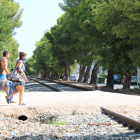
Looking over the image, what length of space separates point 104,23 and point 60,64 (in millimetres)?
29928

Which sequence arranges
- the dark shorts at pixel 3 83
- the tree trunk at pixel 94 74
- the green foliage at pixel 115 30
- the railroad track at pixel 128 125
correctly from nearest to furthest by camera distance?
the railroad track at pixel 128 125, the dark shorts at pixel 3 83, the green foliage at pixel 115 30, the tree trunk at pixel 94 74

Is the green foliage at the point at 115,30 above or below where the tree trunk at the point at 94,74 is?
above

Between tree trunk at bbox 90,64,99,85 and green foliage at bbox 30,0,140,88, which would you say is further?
tree trunk at bbox 90,64,99,85

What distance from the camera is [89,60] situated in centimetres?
3042

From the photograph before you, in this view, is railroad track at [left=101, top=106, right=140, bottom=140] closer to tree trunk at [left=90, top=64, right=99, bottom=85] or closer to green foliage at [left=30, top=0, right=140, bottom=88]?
green foliage at [left=30, top=0, right=140, bottom=88]

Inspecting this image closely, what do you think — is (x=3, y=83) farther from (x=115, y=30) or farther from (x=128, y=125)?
(x=115, y=30)

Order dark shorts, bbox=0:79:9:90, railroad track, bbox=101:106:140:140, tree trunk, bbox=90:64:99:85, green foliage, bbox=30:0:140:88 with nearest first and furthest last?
railroad track, bbox=101:106:140:140 < dark shorts, bbox=0:79:9:90 < green foliage, bbox=30:0:140:88 < tree trunk, bbox=90:64:99:85

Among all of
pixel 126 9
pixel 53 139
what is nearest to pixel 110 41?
pixel 126 9

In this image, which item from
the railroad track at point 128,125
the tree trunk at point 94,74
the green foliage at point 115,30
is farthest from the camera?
the tree trunk at point 94,74

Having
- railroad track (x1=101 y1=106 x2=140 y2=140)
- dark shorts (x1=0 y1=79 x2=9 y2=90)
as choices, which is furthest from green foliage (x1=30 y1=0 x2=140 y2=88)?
railroad track (x1=101 y1=106 x2=140 y2=140)

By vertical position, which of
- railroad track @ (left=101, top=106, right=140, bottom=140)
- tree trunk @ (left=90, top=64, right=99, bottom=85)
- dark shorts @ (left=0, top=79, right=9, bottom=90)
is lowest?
railroad track @ (left=101, top=106, right=140, bottom=140)

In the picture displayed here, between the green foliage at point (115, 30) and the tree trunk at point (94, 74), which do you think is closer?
the green foliage at point (115, 30)

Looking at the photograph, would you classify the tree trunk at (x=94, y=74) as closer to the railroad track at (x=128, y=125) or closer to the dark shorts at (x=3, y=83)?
the dark shorts at (x=3, y=83)

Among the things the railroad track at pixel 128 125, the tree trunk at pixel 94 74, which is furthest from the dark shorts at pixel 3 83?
the tree trunk at pixel 94 74
